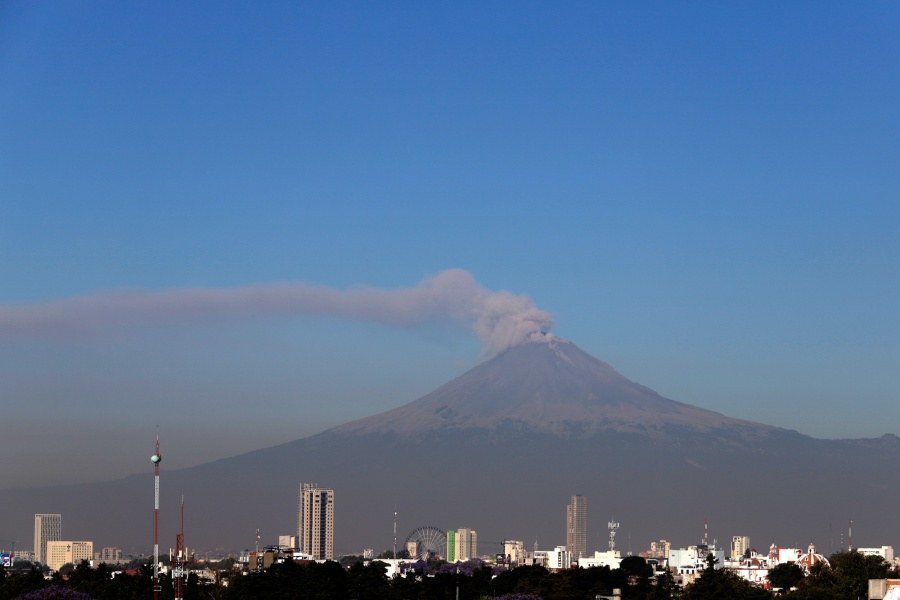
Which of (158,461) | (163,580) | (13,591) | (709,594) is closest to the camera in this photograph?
(158,461)

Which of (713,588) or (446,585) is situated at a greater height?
(713,588)

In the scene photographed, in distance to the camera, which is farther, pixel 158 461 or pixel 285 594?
pixel 285 594

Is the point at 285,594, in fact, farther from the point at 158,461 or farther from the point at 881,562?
the point at 158,461

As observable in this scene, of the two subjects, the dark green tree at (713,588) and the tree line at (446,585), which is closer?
the dark green tree at (713,588)

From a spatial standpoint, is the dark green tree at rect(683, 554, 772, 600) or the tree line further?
the tree line

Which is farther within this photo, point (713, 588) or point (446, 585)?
point (446, 585)

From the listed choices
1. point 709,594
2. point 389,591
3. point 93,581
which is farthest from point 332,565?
point 709,594

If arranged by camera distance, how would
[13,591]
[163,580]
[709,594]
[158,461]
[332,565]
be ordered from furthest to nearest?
[332,565] < [13,591] < [163,580] < [709,594] < [158,461]

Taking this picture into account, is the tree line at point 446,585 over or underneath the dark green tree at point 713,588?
underneath

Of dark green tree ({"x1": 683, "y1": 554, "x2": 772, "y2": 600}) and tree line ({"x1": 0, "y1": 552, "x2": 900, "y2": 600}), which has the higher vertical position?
dark green tree ({"x1": 683, "y1": 554, "x2": 772, "y2": 600})

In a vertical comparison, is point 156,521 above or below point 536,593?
above
